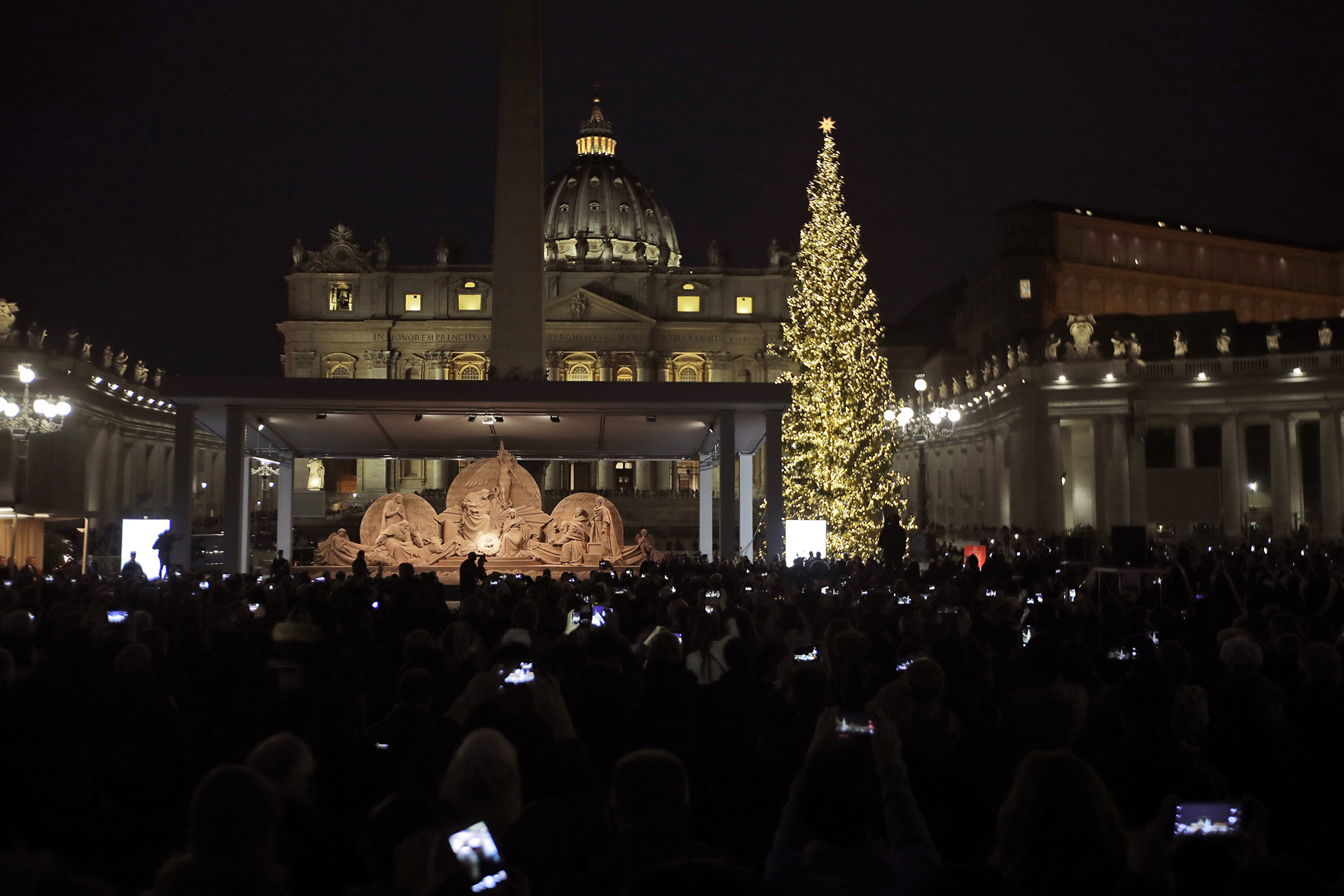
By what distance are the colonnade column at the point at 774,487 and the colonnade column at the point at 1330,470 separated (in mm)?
34540

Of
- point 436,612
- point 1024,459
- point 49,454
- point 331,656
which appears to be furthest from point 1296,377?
point 49,454

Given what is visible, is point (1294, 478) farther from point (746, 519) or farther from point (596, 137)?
point (596, 137)

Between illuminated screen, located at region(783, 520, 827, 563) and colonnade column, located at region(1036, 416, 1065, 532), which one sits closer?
illuminated screen, located at region(783, 520, 827, 563)

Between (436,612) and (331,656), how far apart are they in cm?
466

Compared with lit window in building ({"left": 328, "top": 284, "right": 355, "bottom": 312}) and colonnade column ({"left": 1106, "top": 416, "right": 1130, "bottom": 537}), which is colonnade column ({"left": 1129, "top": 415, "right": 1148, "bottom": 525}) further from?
lit window in building ({"left": 328, "top": 284, "right": 355, "bottom": 312})

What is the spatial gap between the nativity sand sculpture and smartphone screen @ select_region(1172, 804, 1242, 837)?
2373 cm

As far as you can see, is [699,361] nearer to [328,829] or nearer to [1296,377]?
[1296,377]

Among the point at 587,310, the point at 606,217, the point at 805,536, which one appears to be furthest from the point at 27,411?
the point at 606,217

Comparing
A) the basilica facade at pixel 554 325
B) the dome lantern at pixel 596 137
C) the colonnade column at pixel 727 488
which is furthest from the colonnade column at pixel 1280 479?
the dome lantern at pixel 596 137

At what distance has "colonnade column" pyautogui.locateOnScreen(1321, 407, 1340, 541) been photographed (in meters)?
50.2

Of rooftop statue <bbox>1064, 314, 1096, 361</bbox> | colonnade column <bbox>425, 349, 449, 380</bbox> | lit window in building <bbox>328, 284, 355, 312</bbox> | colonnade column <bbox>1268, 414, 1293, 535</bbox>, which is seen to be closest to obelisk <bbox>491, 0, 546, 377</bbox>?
rooftop statue <bbox>1064, 314, 1096, 361</bbox>

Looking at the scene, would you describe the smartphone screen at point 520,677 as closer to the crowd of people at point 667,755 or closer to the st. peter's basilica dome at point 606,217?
the crowd of people at point 667,755

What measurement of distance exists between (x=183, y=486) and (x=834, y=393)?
1828cm

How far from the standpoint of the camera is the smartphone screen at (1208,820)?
11.3 feet
